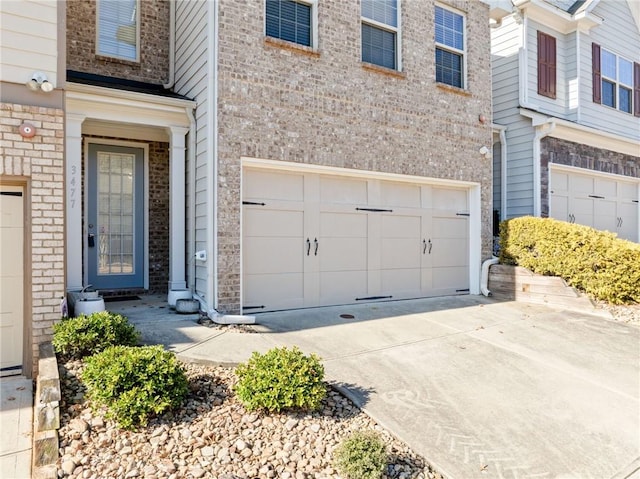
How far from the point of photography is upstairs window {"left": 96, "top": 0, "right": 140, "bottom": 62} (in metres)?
7.58

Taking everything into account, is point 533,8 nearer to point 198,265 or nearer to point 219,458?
point 198,265

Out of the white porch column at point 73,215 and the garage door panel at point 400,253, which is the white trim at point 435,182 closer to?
the garage door panel at point 400,253

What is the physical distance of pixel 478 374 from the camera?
454 centimetres

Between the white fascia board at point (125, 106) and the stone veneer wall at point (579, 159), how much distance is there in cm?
785

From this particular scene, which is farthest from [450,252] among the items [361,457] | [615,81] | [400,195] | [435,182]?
[615,81]

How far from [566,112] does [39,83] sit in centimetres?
1139

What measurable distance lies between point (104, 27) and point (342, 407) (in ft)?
24.5

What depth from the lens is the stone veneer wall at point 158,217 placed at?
310 inches

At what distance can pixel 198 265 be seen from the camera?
6535mm

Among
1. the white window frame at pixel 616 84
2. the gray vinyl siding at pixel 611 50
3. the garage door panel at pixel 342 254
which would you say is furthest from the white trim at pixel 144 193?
the white window frame at pixel 616 84

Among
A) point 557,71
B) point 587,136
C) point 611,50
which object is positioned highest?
point 611,50

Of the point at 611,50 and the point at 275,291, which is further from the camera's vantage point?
the point at 611,50

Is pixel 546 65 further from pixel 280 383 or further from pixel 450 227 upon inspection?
pixel 280 383

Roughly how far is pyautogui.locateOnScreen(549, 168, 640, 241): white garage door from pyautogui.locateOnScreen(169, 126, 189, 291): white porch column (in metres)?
8.22
